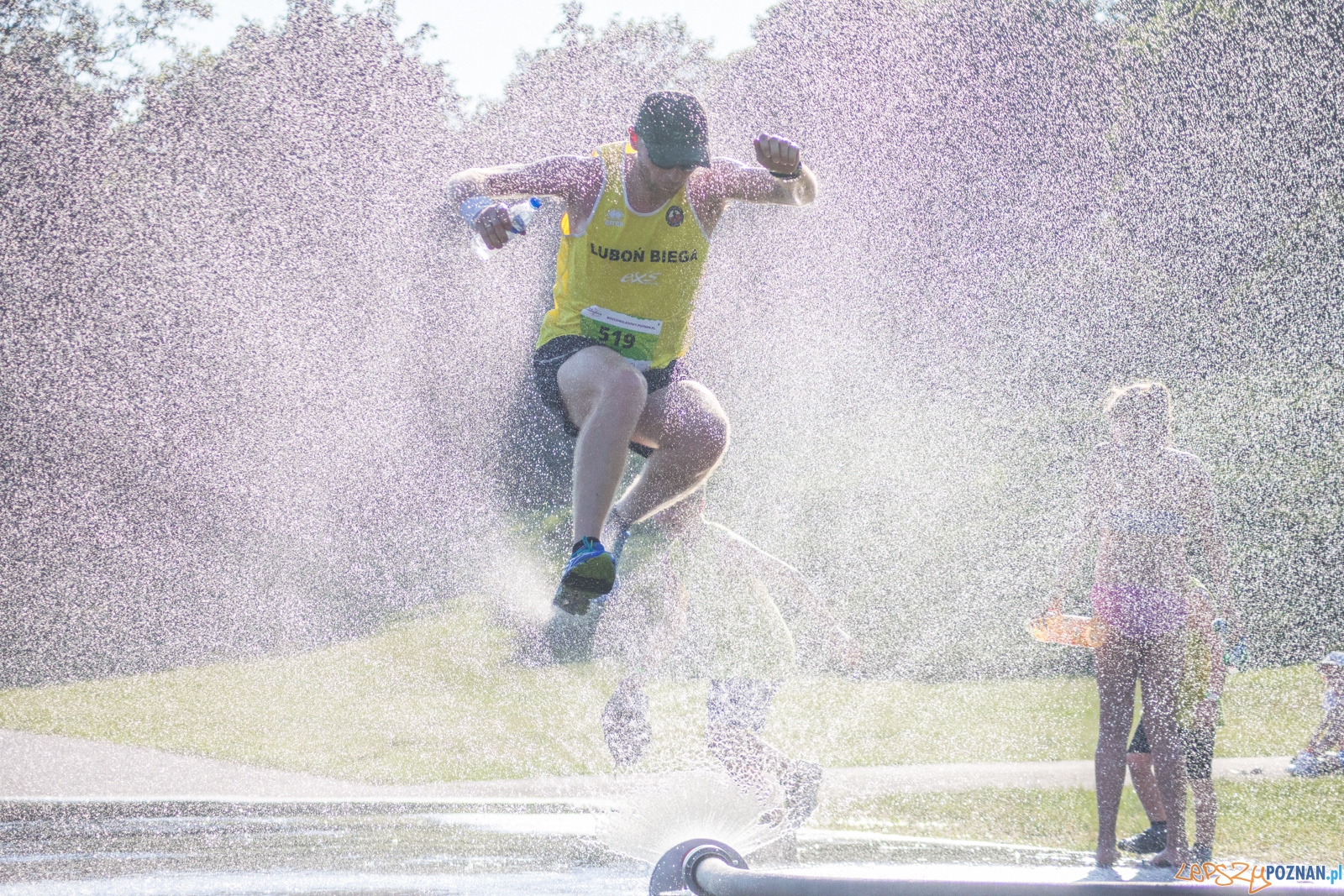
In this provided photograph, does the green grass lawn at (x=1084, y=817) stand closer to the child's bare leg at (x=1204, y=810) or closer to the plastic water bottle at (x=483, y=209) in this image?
the child's bare leg at (x=1204, y=810)

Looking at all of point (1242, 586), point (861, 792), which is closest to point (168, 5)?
point (861, 792)

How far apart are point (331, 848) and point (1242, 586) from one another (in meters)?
7.97

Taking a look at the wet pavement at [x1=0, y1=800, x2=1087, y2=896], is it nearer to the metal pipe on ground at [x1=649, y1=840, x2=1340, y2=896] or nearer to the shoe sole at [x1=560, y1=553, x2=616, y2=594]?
the metal pipe on ground at [x1=649, y1=840, x2=1340, y2=896]

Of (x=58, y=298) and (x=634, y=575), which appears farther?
(x=58, y=298)

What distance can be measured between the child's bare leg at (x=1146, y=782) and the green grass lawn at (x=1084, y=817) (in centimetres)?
35

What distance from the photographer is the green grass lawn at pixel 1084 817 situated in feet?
16.7

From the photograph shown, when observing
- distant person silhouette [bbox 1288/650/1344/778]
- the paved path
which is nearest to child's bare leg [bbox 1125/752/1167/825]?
the paved path

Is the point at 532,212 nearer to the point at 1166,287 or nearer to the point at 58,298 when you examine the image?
the point at 58,298

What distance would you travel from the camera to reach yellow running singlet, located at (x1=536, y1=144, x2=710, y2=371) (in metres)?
3.96

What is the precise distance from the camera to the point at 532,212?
374cm

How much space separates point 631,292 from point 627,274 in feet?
0.23

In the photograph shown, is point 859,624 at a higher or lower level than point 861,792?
lower

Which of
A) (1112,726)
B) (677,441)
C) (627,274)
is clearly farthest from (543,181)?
(1112,726)

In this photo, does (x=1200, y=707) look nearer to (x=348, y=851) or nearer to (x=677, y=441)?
(x=677, y=441)
